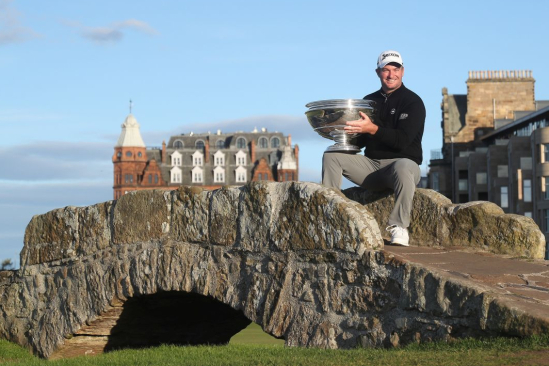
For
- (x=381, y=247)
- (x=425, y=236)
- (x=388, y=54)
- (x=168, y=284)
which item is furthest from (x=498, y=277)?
(x=168, y=284)

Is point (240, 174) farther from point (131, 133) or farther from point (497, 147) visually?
point (497, 147)

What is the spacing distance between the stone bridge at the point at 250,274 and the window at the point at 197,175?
13888 cm

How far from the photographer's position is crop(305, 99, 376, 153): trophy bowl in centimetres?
969

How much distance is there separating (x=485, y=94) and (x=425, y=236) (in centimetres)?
8765

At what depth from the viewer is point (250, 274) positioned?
9.39 meters

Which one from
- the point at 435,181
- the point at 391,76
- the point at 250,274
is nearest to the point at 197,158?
the point at 435,181

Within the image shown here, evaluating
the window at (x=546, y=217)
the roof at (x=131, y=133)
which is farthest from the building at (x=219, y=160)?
the window at (x=546, y=217)

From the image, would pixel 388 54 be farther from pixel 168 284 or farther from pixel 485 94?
pixel 485 94

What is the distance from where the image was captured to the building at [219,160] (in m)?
151

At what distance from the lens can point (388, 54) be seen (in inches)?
387

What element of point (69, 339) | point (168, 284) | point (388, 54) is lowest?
point (69, 339)

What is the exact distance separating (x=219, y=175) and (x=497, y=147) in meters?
80.4

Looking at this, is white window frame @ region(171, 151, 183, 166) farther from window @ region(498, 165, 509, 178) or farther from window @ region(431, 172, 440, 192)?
window @ region(498, 165, 509, 178)

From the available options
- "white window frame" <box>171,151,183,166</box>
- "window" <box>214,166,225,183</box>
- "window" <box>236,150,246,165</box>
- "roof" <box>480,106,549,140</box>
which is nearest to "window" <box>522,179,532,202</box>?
"roof" <box>480,106,549,140</box>
